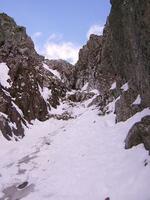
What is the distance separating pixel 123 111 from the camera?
98.4 feet

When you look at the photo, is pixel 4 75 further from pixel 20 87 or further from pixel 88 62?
pixel 88 62

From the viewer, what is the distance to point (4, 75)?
46.3 m

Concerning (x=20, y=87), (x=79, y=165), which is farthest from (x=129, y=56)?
(x=20, y=87)

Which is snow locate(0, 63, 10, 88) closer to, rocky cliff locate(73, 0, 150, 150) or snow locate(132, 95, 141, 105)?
rocky cliff locate(73, 0, 150, 150)

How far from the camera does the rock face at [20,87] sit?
128 ft

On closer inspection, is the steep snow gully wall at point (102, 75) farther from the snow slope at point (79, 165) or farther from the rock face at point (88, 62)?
the snow slope at point (79, 165)

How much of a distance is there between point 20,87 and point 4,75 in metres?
2.52

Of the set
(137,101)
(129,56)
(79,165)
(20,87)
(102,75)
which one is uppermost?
(20,87)

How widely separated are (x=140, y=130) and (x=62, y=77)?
63438 mm

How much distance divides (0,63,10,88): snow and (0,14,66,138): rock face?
45cm

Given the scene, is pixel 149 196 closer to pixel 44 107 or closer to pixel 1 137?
pixel 1 137

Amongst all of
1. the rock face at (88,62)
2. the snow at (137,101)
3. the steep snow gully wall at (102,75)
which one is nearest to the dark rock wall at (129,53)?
the steep snow gully wall at (102,75)

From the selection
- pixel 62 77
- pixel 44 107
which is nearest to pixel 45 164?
pixel 44 107

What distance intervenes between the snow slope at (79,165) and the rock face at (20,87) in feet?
12.7
